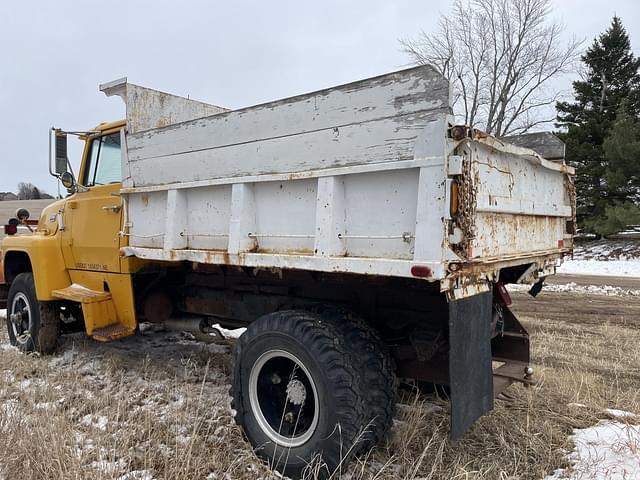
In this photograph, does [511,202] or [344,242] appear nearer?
[344,242]

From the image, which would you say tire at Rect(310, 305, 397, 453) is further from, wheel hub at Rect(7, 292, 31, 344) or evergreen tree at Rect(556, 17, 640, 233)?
evergreen tree at Rect(556, 17, 640, 233)

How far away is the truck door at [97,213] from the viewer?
4512 mm

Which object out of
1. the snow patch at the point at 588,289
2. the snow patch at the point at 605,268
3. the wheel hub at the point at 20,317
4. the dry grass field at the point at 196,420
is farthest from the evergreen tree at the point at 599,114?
the wheel hub at the point at 20,317

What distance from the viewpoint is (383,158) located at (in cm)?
260

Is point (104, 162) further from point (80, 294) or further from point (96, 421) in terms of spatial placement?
point (96, 421)

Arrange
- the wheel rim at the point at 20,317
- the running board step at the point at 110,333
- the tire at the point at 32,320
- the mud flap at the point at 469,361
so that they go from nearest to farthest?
the mud flap at the point at 469,361
the running board step at the point at 110,333
the tire at the point at 32,320
the wheel rim at the point at 20,317

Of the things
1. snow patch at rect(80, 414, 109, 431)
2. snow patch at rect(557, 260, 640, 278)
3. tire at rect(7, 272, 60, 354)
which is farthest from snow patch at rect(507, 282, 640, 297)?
snow patch at rect(80, 414, 109, 431)

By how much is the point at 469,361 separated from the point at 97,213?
3.66m

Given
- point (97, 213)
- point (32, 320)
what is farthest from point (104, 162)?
point (32, 320)

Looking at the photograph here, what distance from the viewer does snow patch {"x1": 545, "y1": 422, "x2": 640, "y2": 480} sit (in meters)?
2.75

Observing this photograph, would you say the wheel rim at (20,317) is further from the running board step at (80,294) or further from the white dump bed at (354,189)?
the white dump bed at (354,189)

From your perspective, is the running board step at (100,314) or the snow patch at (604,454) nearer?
the snow patch at (604,454)

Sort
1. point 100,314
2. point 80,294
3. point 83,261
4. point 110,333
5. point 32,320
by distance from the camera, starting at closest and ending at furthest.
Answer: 1. point 110,333
2. point 100,314
3. point 80,294
4. point 83,261
5. point 32,320

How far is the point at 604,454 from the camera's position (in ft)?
9.68
